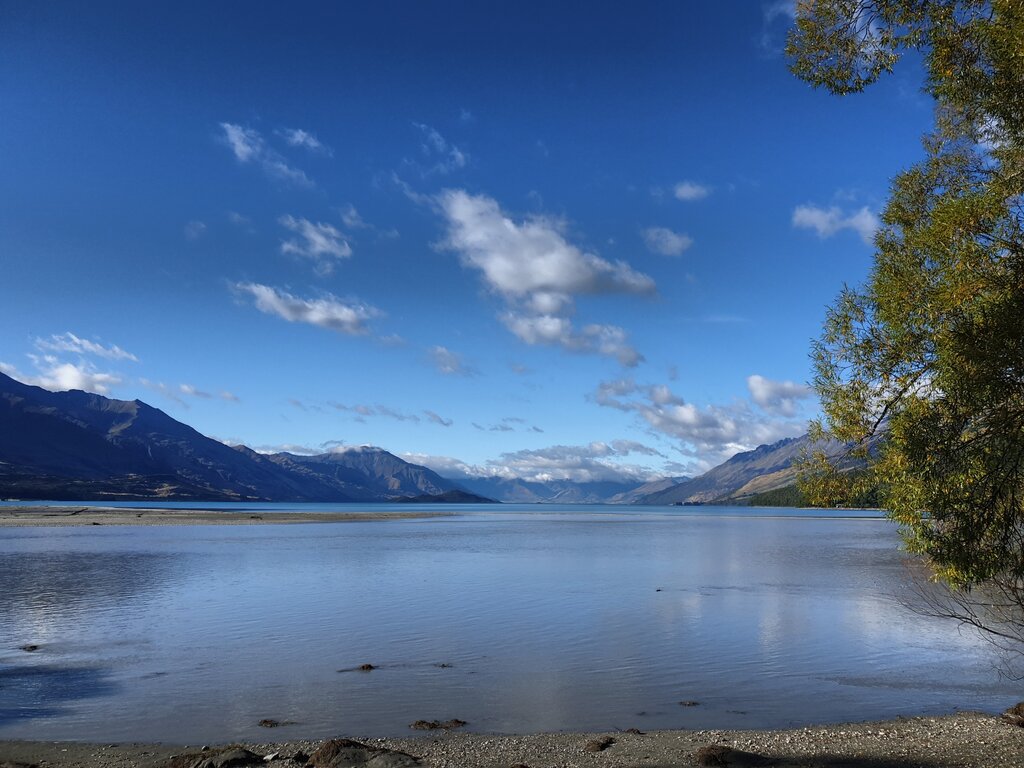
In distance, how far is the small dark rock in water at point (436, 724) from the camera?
19.2 meters

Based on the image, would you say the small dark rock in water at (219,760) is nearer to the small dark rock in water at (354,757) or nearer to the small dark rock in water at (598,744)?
the small dark rock in water at (354,757)

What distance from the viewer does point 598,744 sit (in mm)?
17219

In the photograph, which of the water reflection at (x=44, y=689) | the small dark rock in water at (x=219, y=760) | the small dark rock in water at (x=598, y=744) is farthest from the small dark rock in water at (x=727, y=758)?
the water reflection at (x=44, y=689)

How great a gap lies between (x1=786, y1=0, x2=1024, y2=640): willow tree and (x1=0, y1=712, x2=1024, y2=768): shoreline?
5192mm

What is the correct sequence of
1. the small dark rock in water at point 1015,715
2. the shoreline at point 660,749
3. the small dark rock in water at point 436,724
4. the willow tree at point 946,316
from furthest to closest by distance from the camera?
1. the small dark rock in water at point 436,724
2. the small dark rock in water at point 1015,715
3. the shoreline at point 660,749
4. the willow tree at point 946,316

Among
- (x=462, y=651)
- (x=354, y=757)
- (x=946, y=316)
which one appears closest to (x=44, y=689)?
(x=354, y=757)

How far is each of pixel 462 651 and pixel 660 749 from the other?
47.2 feet

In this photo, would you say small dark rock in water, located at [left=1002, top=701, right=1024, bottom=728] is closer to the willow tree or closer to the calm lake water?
the calm lake water

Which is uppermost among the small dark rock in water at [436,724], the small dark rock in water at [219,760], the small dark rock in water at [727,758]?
the small dark rock in water at [727,758]

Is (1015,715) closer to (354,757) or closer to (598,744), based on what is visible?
(598,744)

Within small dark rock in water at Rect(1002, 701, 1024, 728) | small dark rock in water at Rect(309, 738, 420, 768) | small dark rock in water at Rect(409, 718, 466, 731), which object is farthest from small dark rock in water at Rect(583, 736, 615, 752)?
small dark rock in water at Rect(1002, 701, 1024, 728)

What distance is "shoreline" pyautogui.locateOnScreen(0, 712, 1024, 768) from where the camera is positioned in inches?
613

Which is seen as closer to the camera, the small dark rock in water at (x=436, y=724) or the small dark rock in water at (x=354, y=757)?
the small dark rock in water at (x=354, y=757)

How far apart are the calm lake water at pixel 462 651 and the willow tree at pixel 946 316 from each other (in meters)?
9.81
